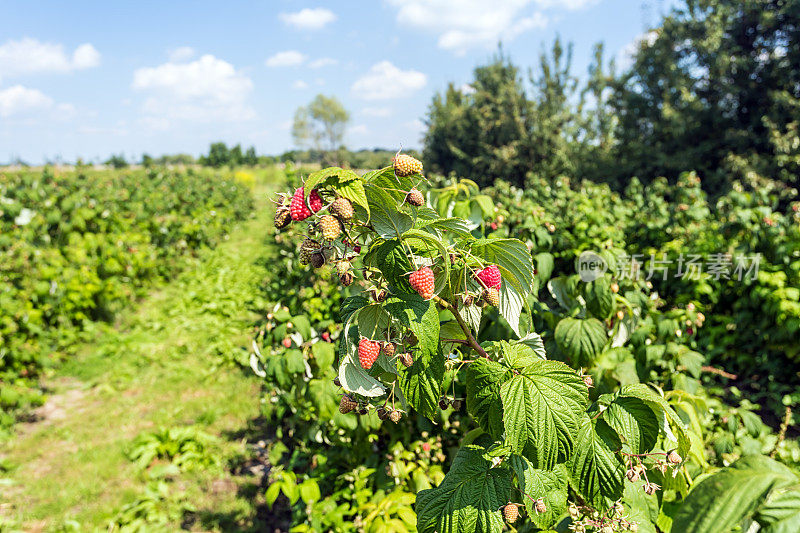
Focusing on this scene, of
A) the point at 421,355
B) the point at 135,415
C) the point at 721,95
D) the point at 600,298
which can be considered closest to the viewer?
the point at 421,355

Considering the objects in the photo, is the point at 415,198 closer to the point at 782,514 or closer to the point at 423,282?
the point at 423,282

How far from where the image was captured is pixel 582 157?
1833cm

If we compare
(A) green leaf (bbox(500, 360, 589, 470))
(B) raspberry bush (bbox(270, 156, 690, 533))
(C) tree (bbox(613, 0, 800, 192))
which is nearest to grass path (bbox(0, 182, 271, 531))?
(B) raspberry bush (bbox(270, 156, 690, 533))

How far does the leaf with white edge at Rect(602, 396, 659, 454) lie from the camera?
1046 mm

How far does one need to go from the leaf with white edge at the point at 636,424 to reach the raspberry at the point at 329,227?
0.76 m

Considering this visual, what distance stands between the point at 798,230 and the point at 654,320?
2659mm

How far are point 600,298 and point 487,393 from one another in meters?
1.22

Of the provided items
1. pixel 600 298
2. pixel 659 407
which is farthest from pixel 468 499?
pixel 600 298

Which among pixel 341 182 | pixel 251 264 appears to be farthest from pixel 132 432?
pixel 251 264

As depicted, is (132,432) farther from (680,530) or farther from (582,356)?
(680,530)

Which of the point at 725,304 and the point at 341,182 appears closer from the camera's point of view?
the point at 341,182

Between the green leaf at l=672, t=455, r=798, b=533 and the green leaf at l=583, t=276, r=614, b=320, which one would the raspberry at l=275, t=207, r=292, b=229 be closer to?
the green leaf at l=672, t=455, r=798, b=533

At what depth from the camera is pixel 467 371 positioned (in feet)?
3.51

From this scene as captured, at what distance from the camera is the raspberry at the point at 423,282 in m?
0.89
